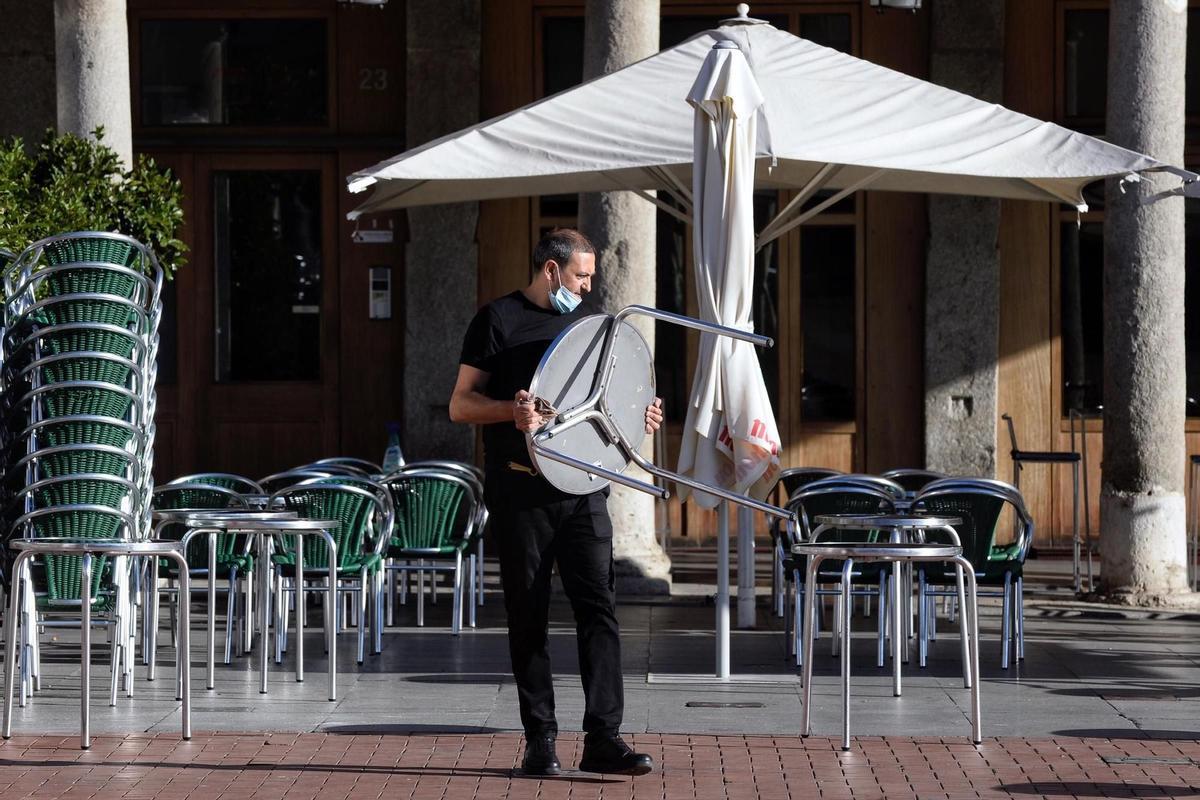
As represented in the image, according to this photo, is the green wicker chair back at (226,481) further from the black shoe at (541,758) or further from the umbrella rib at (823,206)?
the black shoe at (541,758)

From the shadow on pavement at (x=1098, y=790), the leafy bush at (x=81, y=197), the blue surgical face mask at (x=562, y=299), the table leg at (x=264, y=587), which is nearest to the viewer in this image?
the shadow on pavement at (x=1098, y=790)

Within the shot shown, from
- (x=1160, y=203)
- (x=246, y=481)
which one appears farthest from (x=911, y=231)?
(x=246, y=481)

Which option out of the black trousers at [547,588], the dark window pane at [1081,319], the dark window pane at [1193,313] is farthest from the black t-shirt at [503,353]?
the dark window pane at [1193,313]

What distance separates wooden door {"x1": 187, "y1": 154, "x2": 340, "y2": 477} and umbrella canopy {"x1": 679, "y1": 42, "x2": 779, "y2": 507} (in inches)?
248

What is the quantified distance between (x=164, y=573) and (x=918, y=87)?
4.62 metres

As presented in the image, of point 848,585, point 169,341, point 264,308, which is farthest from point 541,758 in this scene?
point 169,341

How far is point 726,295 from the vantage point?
8352mm

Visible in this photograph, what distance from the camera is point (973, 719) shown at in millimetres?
6988

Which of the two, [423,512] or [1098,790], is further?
[423,512]

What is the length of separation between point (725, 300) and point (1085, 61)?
671 cm

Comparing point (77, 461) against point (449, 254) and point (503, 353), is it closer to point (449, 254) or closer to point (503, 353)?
point (503, 353)

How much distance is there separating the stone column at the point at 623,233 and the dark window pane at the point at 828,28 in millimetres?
2697

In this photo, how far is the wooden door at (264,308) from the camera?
46.4 ft

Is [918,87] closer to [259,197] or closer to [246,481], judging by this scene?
[246,481]
